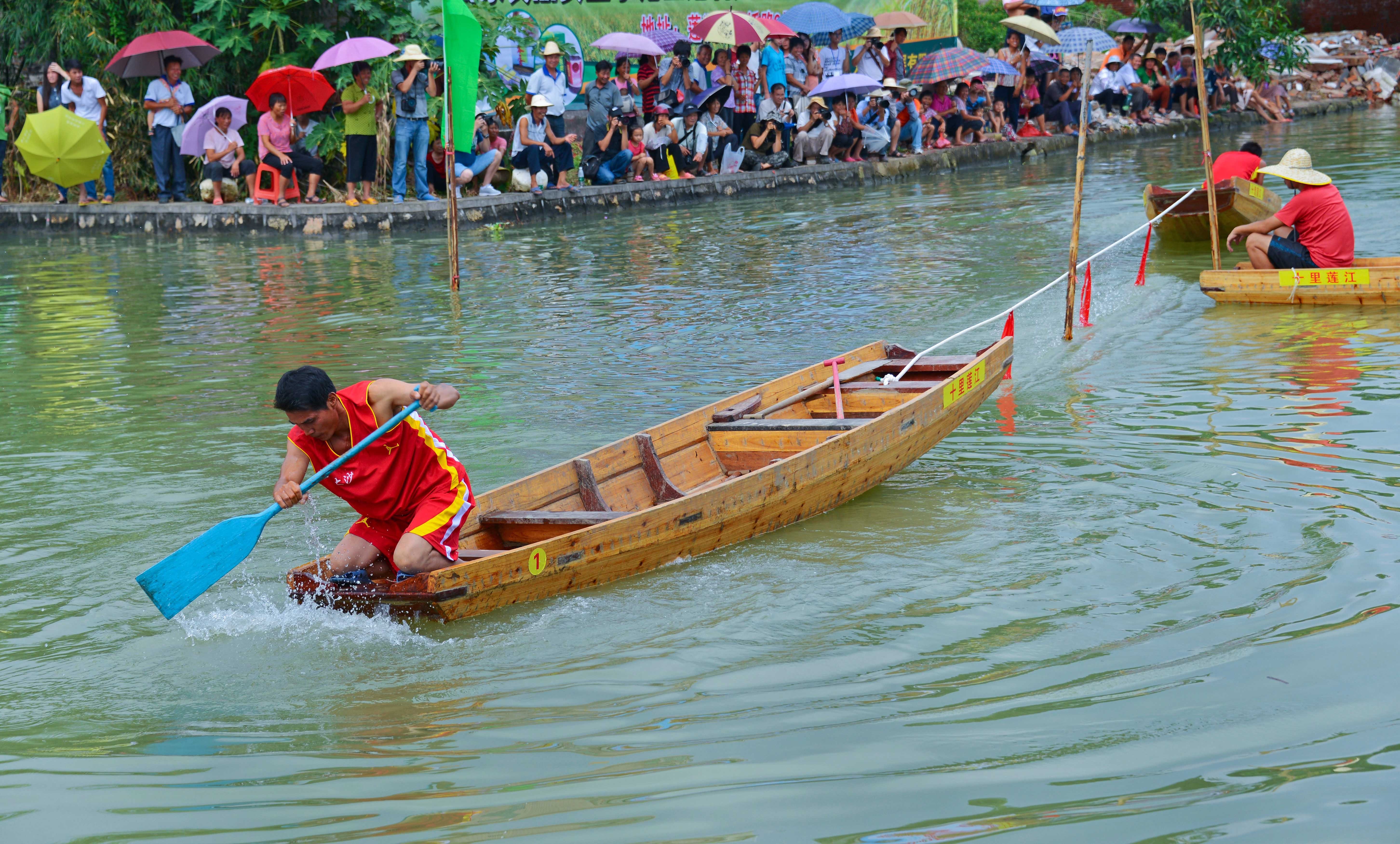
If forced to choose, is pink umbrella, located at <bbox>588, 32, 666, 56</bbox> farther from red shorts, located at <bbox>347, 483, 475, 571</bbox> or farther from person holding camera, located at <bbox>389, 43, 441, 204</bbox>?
red shorts, located at <bbox>347, 483, 475, 571</bbox>

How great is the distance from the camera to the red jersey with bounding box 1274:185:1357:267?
10.7m

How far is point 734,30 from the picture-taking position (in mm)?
19656

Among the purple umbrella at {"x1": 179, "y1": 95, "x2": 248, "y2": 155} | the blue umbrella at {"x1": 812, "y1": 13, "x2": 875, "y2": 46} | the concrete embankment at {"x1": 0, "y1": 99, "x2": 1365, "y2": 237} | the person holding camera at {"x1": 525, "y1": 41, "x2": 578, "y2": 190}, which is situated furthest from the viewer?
the blue umbrella at {"x1": 812, "y1": 13, "x2": 875, "y2": 46}

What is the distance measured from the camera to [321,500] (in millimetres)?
7176

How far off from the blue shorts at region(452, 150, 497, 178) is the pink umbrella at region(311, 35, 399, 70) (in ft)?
5.39

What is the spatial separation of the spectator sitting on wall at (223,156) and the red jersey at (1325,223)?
41.3 ft

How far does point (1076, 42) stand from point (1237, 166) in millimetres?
12859

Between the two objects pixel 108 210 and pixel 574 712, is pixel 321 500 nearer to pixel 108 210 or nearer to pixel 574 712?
pixel 574 712

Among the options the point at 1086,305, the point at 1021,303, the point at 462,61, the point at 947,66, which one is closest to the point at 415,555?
the point at 1021,303

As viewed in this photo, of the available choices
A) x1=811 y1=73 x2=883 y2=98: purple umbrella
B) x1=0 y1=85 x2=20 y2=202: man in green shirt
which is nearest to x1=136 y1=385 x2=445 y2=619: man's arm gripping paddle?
x1=0 y1=85 x2=20 y2=202: man in green shirt

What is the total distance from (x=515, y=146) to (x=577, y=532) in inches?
529

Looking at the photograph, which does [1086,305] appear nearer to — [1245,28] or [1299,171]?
[1299,171]

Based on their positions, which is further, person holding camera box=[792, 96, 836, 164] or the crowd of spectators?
person holding camera box=[792, 96, 836, 164]

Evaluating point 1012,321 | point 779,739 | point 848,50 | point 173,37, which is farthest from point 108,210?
point 779,739
